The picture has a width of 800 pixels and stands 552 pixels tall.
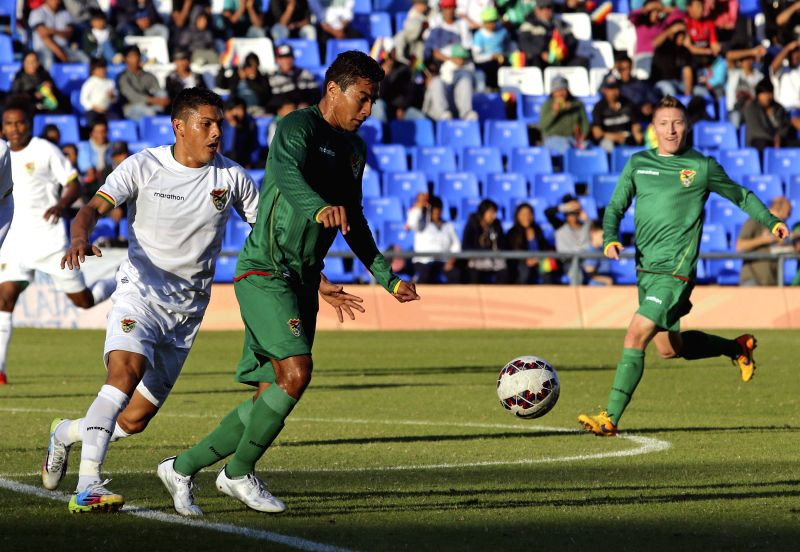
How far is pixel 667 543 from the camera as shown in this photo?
581 centimetres

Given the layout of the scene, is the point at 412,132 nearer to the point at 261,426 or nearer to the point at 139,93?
the point at 139,93

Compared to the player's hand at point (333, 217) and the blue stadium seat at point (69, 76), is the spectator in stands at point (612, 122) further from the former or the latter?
the player's hand at point (333, 217)

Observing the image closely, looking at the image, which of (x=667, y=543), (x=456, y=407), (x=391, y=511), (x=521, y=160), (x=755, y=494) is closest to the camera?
(x=667, y=543)

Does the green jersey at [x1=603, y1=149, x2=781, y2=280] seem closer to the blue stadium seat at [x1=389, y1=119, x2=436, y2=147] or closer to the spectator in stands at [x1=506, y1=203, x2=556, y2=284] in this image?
the spectator in stands at [x1=506, y1=203, x2=556, y2=284]

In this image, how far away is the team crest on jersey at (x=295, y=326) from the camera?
6.49m

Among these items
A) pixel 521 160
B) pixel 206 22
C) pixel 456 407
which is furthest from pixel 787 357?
pixel 206 22

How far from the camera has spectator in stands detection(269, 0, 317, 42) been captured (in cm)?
2703

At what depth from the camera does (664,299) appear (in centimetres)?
1012

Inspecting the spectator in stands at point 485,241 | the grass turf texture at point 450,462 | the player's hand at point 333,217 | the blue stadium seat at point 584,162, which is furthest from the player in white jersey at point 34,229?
the blue stadium seat at point 584,162

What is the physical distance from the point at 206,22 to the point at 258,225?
2003 centimetres

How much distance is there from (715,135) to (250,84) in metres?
8.32

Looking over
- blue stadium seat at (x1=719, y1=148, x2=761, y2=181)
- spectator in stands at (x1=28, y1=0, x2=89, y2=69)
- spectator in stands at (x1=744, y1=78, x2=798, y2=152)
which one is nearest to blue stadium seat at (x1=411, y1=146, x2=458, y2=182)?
blue stadium seat at (x1=719, y1=148, x2=761, y2=181)

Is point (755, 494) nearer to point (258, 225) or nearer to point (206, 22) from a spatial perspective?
point (258, 225)

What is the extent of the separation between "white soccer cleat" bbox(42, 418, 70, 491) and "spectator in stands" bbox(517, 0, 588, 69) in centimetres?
2125
